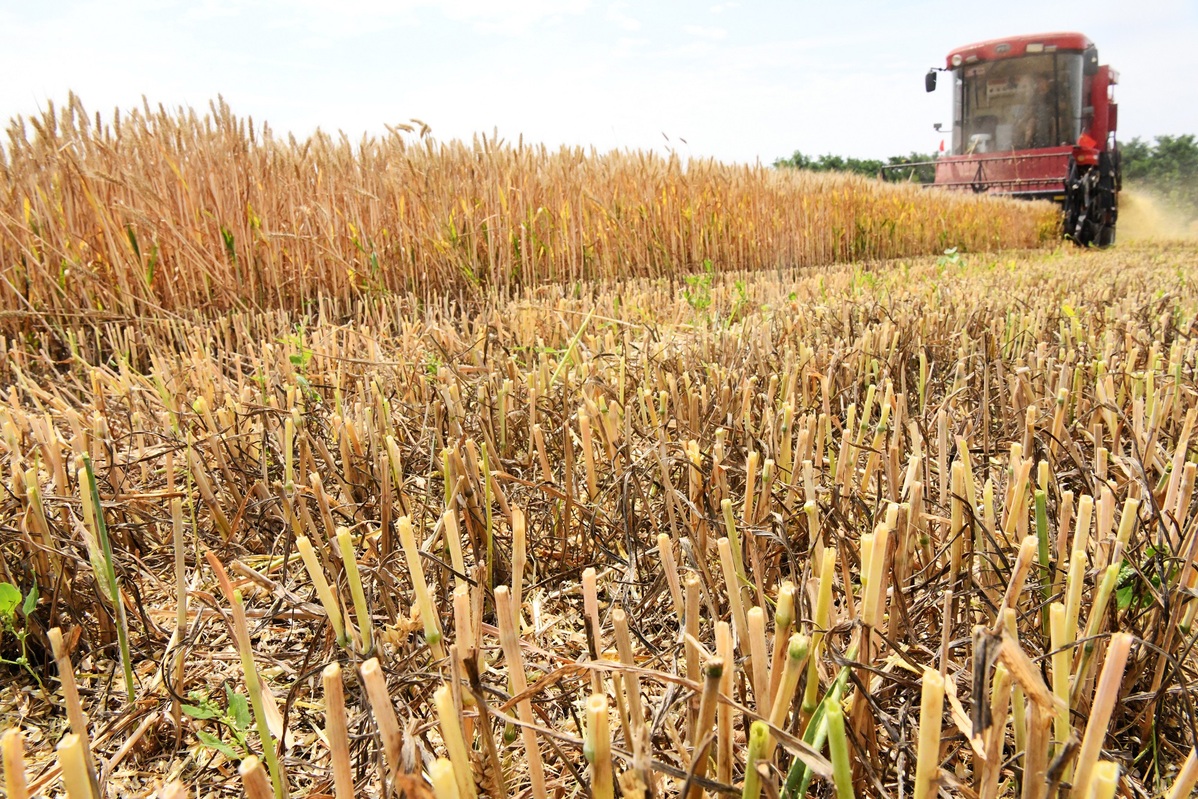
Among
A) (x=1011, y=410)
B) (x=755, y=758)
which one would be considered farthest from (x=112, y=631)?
(x=1011, y=410)

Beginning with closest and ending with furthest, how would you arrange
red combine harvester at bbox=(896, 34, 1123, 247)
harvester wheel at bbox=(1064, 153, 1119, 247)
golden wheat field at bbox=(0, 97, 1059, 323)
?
golden wheat field at bbox=(0, 97, 1059, 323), harvester wheel at bbox=(1064, 153, 1119, 247), red combine harvester at bbox=(896, 34, 1123, 247)

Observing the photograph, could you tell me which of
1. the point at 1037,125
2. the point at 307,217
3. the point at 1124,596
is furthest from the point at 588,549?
the point at 1037,125

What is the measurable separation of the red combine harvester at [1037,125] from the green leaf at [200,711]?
1200 cm

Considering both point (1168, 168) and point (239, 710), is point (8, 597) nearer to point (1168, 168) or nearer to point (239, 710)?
point (239, 710)

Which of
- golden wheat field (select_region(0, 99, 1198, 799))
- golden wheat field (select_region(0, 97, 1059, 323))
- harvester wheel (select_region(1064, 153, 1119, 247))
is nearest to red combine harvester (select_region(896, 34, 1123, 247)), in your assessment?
harvester wheel (select_region(1064, 153, 1119, 247))

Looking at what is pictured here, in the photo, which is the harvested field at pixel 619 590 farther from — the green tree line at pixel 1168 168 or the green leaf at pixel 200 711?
the green tree line at pixel 1168 168

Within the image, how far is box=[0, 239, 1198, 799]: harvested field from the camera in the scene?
2.01 ft

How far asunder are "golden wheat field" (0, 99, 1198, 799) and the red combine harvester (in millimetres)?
8909

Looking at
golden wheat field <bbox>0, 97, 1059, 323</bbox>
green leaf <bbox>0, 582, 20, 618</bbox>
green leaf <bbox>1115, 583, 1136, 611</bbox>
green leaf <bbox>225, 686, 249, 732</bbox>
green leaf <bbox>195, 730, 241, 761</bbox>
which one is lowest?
green leaf <bbox>195, 730, 241, 761</bbox>

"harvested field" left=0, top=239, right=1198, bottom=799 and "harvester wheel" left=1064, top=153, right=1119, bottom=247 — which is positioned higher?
"harvester wheel" left=1064, top=153, right=1119, bottom=247

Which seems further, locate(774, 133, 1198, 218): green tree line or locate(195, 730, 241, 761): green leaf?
locate(774, 133, 1198, 218): green tree line

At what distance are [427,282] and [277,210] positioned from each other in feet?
2.75

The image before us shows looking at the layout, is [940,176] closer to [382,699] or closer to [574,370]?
[574,370]

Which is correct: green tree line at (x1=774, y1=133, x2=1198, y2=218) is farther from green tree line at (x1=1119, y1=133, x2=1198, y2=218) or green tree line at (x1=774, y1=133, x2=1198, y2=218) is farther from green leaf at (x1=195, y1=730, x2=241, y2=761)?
green leaf at (x1=195, y1=730, x2=241, y2=761)
